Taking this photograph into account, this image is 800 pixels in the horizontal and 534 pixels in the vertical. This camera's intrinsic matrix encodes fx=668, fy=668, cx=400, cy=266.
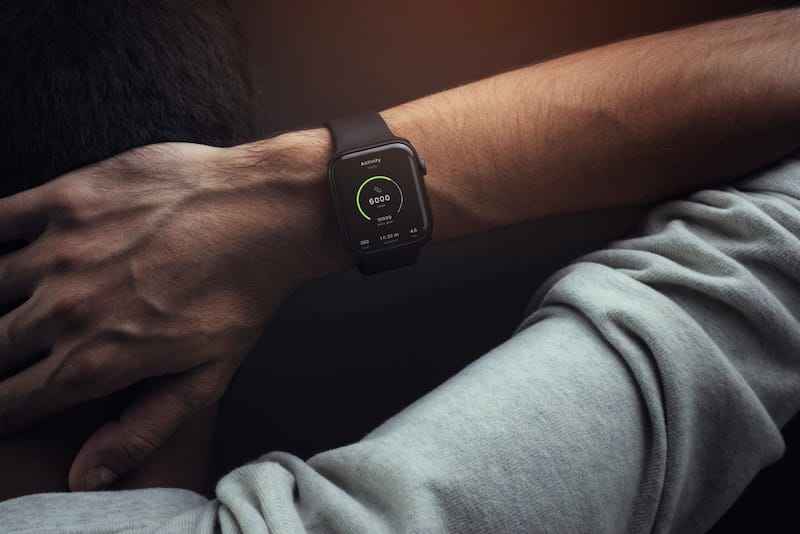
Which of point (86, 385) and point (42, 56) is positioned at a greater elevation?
point (42, 56)

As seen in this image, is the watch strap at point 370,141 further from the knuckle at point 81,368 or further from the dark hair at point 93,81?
the knuckle at point 81,368

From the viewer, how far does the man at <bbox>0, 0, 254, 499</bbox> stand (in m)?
0.72

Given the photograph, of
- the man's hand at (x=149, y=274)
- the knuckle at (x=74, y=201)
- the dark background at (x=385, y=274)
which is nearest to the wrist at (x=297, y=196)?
the man's hand at (x=149, y=274)

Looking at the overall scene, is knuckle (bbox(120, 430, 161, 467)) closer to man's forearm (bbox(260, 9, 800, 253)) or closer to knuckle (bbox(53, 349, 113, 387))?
knuckle (bbox(53, 349, 113, 387))

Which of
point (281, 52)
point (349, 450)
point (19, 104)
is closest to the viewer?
point (349, 450)

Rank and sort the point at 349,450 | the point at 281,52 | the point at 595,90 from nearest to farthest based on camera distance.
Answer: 1. the point at 349,450
2. the point at 595,90
3. the point at 281,52

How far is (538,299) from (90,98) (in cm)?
55

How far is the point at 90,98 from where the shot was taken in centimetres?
72

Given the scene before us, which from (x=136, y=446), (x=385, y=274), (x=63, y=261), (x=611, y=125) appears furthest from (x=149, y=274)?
(x=611, y=125)

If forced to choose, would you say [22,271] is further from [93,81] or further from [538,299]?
[538,299]

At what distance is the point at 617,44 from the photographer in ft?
2.89

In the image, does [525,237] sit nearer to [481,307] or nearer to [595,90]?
[481,307]

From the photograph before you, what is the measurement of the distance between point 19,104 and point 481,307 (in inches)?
29.0

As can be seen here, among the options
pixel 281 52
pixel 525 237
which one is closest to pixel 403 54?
pixel 281 52
